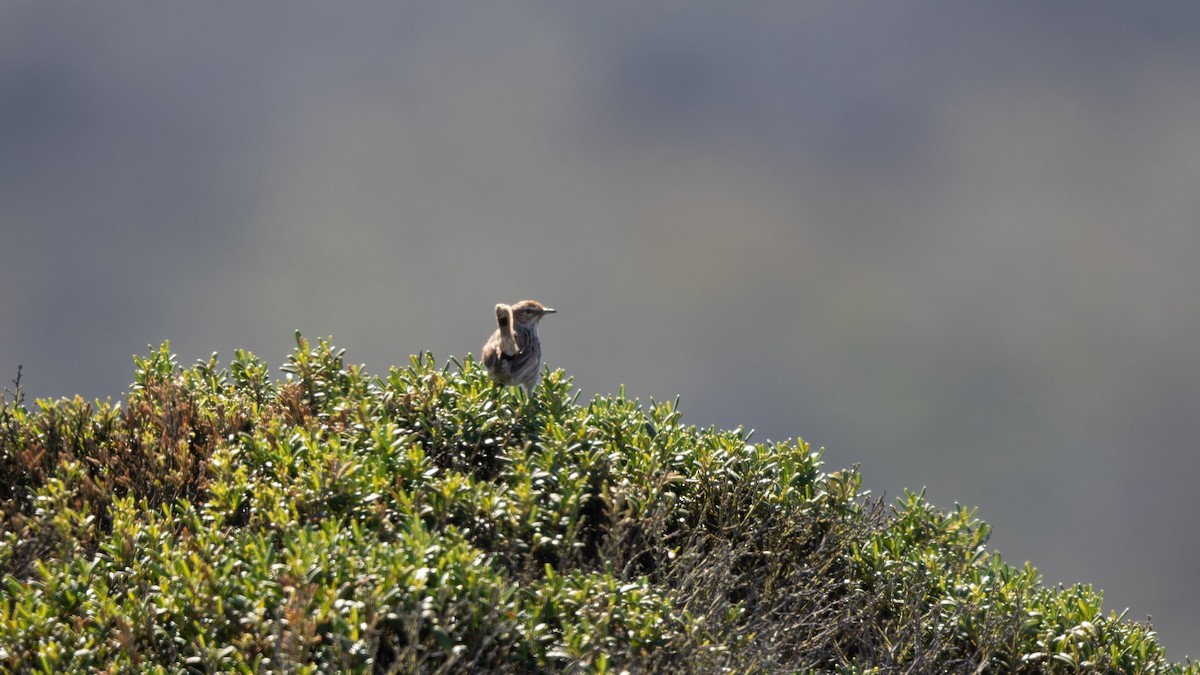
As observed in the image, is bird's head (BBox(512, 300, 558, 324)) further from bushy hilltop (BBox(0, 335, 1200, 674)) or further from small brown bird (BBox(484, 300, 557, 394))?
bushy hilltop (BBox(0, 335, 1200, 674))

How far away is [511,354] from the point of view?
9.68 meters

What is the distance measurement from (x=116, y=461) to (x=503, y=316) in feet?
10.7

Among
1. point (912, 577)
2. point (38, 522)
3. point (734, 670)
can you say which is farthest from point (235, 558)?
point (912, 577)

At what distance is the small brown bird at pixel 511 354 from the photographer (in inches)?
379

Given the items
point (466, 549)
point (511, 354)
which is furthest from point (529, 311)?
point (466, 549)

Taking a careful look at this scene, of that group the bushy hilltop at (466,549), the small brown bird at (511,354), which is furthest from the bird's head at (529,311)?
the bushy hilltop at (466,549)

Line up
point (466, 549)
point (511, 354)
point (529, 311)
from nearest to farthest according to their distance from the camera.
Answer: point (466, 549) → point (511, 354) → point (529, 311)

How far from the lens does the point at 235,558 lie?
6.69 metres

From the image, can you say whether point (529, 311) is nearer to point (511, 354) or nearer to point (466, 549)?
point (511, 354)

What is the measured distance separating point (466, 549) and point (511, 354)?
3.40m

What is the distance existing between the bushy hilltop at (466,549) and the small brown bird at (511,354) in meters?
0.28

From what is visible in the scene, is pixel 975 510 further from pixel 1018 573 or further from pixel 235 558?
pixel 235 558

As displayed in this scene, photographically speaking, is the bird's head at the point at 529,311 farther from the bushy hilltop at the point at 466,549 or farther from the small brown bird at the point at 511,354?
the bushy hilltop at the point at 466,549

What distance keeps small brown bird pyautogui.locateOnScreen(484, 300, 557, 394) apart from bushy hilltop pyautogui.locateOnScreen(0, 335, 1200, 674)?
28 cm
